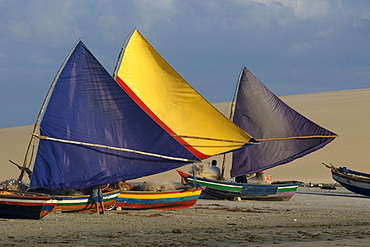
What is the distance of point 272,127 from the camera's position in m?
27.0

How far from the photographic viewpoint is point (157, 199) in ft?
66.2

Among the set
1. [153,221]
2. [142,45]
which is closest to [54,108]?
[153,221]

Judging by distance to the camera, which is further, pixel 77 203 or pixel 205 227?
pixel 77 203

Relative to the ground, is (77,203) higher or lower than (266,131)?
lower

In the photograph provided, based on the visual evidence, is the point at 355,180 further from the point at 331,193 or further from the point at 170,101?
the point at 170,101

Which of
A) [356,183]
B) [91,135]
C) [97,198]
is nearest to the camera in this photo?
[97,198]

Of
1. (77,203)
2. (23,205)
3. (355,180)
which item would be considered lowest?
(23,205)

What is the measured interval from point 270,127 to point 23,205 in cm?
1201

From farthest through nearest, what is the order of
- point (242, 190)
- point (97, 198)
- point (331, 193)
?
1. point (331, 193)
2. point (242, 190)
3. point (97, 198)

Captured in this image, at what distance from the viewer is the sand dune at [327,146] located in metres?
42.9

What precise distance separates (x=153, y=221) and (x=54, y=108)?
3762 millimetres

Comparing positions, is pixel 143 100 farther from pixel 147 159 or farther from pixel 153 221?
pixel 153 221

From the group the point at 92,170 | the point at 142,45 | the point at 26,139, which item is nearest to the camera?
the point at 92,170

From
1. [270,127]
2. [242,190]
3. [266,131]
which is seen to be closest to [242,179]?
[242,190]
